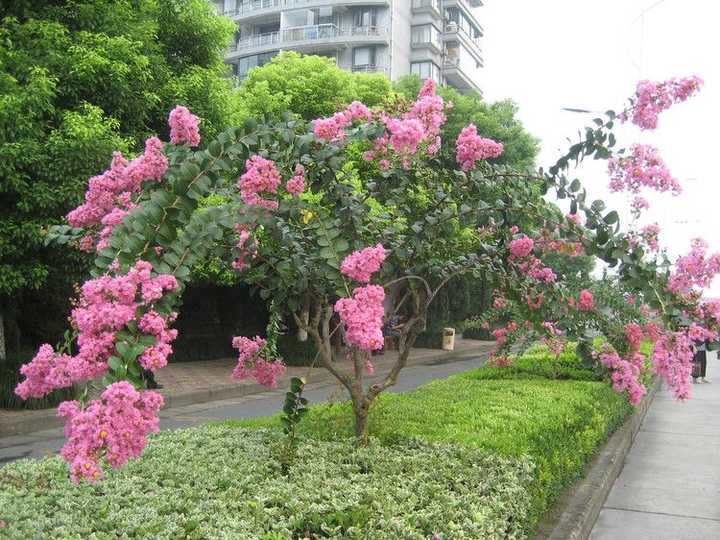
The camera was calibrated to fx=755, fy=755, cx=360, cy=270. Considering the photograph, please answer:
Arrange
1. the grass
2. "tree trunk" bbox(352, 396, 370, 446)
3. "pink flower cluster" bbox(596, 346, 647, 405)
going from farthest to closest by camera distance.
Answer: "pink flower cluster" bbox(596, 346, 647, 405), "tree trunk" bbox(352, 396, 370, 446), the grass

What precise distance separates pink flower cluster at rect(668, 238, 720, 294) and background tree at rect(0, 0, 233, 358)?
7061 millimetres

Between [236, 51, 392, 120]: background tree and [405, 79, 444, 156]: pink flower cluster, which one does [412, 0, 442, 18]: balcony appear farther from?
[405, 79, 444, 156]: pink flower cluster

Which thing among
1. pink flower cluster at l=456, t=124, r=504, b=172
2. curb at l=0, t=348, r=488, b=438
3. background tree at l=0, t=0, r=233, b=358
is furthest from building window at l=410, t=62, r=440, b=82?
pink flower cluster at l=456, t=124, r=504, b=172

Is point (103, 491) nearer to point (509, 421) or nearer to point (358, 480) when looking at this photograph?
point (358, 480)

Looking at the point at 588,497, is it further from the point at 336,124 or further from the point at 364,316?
the point at 336,124

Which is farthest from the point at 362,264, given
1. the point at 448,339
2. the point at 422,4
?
the point at 422,4

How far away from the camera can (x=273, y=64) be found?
21.4 meters

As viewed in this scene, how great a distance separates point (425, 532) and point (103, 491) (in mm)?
1726

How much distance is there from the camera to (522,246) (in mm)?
4945

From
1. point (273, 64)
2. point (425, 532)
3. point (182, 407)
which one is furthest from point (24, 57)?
point (273, 64)

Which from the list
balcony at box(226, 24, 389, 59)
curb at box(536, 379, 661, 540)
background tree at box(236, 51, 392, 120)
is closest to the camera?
curb at box(536, 379, 661, 540)

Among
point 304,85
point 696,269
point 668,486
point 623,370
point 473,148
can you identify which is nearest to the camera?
point 473,148

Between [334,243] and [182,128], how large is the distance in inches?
36.9

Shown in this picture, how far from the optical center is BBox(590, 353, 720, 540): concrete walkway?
557 cm
